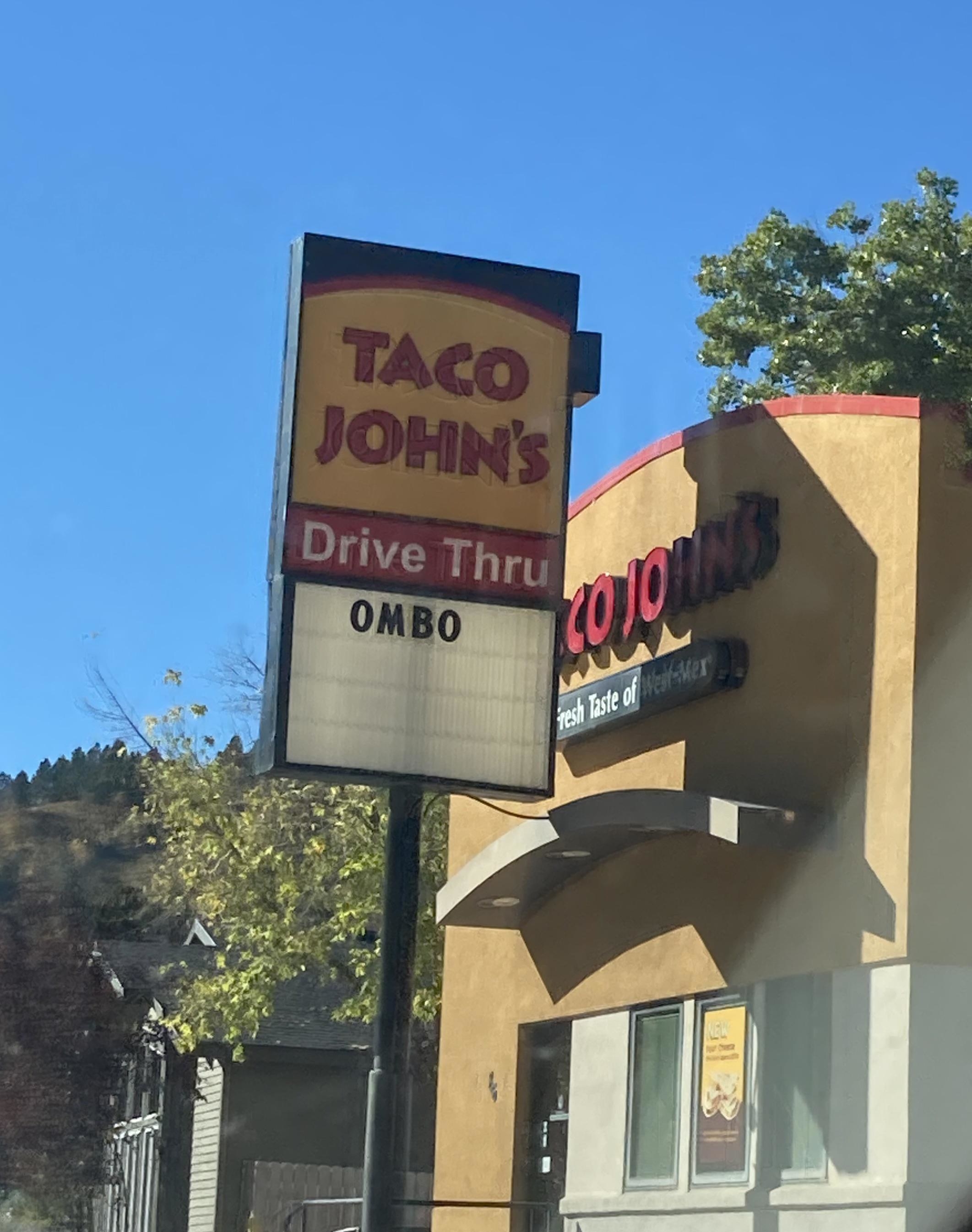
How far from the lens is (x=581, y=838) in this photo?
14289 mm

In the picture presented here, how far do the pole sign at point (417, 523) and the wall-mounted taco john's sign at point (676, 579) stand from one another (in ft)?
2.66

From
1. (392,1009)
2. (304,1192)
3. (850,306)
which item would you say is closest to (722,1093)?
(392,1009)

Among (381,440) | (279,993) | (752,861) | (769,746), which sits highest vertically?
(381,440)

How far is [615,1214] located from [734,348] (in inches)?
645

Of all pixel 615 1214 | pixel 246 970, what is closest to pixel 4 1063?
pixel 246 970

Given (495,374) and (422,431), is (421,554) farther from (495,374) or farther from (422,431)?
(495,374)

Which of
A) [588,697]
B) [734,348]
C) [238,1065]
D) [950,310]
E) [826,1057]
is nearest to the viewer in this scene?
[826,1057]

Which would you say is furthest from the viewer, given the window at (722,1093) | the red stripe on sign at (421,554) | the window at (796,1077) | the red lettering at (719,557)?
the red stripe on sign at (421,554)

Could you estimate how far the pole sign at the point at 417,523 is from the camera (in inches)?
538

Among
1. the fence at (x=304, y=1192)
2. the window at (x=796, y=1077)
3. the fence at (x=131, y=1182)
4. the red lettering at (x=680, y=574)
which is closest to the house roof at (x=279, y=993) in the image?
the fence at (x=304, y=1192)

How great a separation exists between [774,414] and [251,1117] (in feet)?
80.2

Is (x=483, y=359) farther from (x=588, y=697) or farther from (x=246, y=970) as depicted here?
(x=246, y=970)

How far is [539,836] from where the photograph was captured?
1455 cm

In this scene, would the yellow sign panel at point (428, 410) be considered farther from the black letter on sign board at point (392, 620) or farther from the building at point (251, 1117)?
the building at point (251, 1117)
